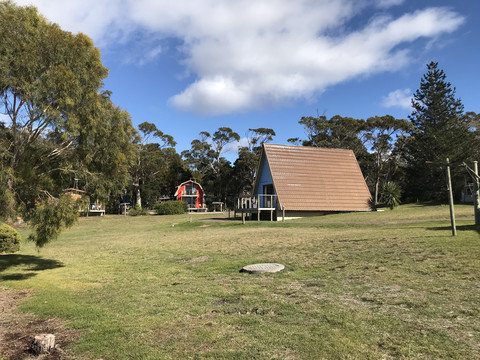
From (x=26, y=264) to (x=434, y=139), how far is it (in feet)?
137

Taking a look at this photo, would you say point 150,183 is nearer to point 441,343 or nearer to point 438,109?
point 438,109

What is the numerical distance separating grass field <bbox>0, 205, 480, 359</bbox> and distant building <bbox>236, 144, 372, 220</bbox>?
15962 millimetres

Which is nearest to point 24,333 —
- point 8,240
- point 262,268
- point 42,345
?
point 42,345

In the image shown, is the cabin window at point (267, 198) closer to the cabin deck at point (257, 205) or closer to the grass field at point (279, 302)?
the cabin deck at point (257, 205)

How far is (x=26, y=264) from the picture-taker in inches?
421

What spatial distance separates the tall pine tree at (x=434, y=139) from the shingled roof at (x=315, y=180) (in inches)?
497

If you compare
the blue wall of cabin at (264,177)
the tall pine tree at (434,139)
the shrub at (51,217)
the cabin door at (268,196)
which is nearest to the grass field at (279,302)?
the shrub at (51,217)

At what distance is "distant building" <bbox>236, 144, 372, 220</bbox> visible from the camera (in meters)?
27.0

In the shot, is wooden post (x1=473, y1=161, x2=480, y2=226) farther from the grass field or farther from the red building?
the red building

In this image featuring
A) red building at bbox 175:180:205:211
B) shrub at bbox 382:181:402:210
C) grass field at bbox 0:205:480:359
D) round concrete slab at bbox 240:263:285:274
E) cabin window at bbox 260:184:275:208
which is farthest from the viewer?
red building at bbox 175:180:205:211

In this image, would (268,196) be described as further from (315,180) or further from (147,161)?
(147,161)

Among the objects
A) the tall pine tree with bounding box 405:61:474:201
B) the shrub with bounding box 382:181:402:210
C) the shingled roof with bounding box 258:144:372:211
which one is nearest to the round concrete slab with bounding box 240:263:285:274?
the shingled roof with bounding box 258:144:372:211

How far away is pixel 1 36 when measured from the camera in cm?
666

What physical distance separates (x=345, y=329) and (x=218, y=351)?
156 cm
